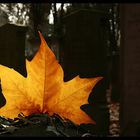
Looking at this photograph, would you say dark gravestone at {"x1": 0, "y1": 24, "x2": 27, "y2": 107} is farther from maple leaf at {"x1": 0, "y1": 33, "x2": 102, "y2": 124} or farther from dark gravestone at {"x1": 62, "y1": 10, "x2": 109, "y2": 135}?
maple leaf at {"x1": 0, "y1": 33, "x2": 102, "y2": 124}

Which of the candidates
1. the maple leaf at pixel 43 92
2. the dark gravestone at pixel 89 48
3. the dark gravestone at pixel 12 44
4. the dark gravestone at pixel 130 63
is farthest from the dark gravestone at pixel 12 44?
the maple leaf at pixel 43 92

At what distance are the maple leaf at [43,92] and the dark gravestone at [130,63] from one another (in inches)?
176

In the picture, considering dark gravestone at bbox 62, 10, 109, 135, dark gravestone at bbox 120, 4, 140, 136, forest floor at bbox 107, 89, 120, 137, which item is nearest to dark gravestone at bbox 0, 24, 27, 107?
dark gravestone at bbox 62, 10, 109, 135

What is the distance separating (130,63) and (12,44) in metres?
2.36

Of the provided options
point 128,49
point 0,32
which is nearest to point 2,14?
point 0,32

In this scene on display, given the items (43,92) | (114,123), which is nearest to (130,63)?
(114,123)

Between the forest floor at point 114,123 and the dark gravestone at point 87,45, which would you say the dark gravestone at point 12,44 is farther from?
the forest floor at point 114,123

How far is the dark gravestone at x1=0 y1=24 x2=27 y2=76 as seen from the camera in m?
5.95

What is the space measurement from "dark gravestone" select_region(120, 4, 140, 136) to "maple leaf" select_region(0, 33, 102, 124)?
14.7 feet

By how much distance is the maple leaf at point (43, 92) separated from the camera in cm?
42

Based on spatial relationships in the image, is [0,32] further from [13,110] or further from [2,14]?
[2,14]

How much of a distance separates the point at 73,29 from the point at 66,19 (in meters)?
0.29

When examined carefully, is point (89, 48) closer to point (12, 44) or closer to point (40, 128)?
point (12, 44)

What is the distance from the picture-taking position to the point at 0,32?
6070 mm
